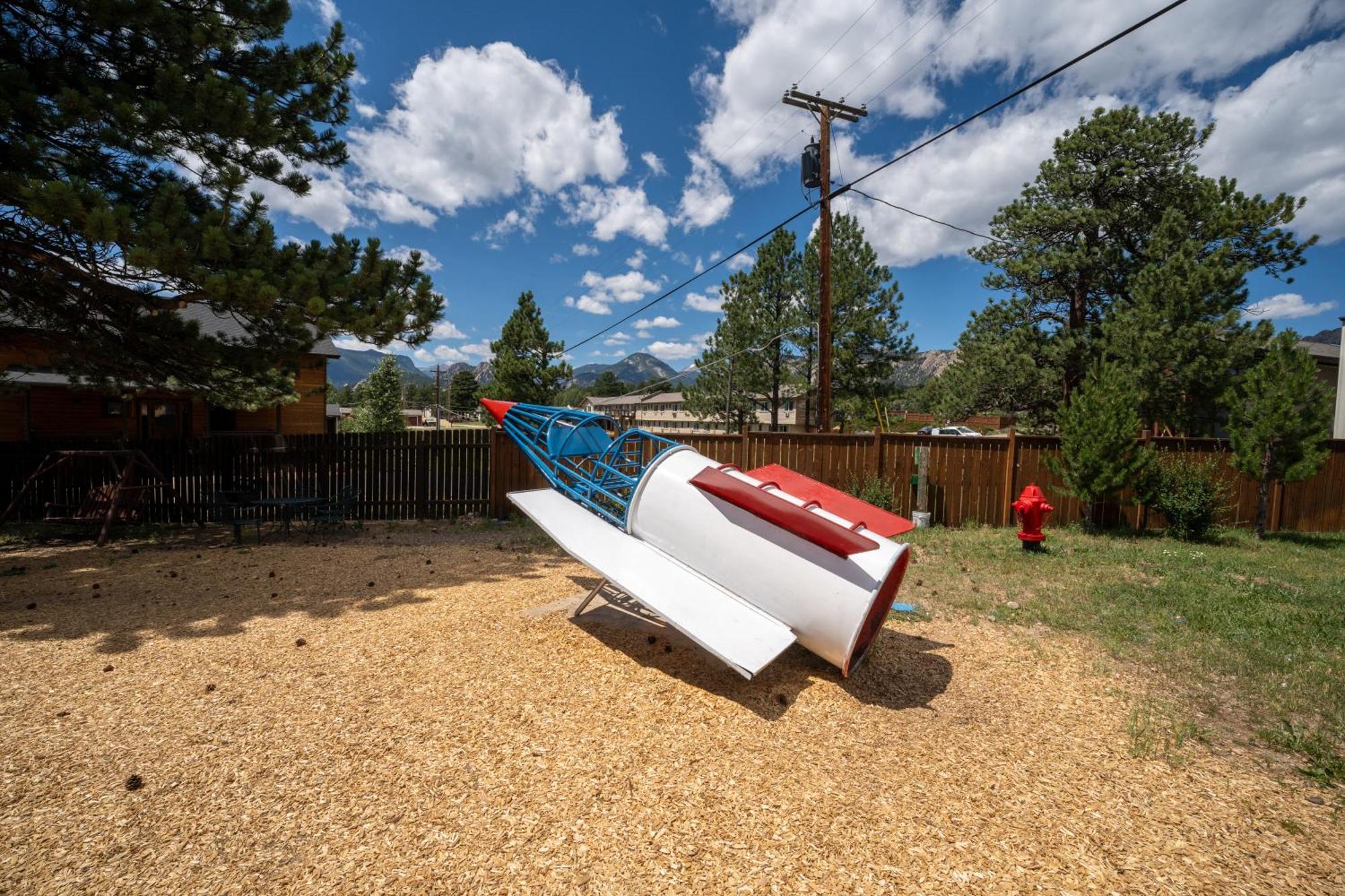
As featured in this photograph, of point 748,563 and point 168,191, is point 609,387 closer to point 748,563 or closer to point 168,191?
point 168,191

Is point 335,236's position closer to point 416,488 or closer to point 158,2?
point 158,2

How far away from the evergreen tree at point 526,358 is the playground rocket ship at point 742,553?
94.6ft

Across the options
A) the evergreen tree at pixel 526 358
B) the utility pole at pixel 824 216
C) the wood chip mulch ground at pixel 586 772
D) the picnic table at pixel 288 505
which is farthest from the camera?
the evergreen tree at pixel 526 358

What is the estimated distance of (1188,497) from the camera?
9.90 meters

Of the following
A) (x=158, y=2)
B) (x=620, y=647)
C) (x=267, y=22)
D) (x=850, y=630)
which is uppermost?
(x=267, y=22)

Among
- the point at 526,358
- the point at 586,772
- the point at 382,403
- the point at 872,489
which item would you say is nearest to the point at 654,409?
the point at 382,403

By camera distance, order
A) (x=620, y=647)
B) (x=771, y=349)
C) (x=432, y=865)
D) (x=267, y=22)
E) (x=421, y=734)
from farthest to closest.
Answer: (x=771, y=349)
(x=267, y=22)
(x=620, y=647)
(x=421, y=734)
(x=432, y=865)

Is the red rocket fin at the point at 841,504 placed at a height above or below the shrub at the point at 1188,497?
above

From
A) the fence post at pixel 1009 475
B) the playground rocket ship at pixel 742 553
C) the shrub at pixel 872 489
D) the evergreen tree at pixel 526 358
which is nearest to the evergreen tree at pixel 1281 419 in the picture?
the fence post at pixel 1009 475

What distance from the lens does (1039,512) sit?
8445mm

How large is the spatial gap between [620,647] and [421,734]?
1757 mm

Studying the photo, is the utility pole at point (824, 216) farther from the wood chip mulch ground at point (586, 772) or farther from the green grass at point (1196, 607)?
the wood chip mulch ground at point (586, 772)

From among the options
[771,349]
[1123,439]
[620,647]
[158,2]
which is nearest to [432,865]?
[620,647]

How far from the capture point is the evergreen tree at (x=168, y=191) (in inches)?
239
